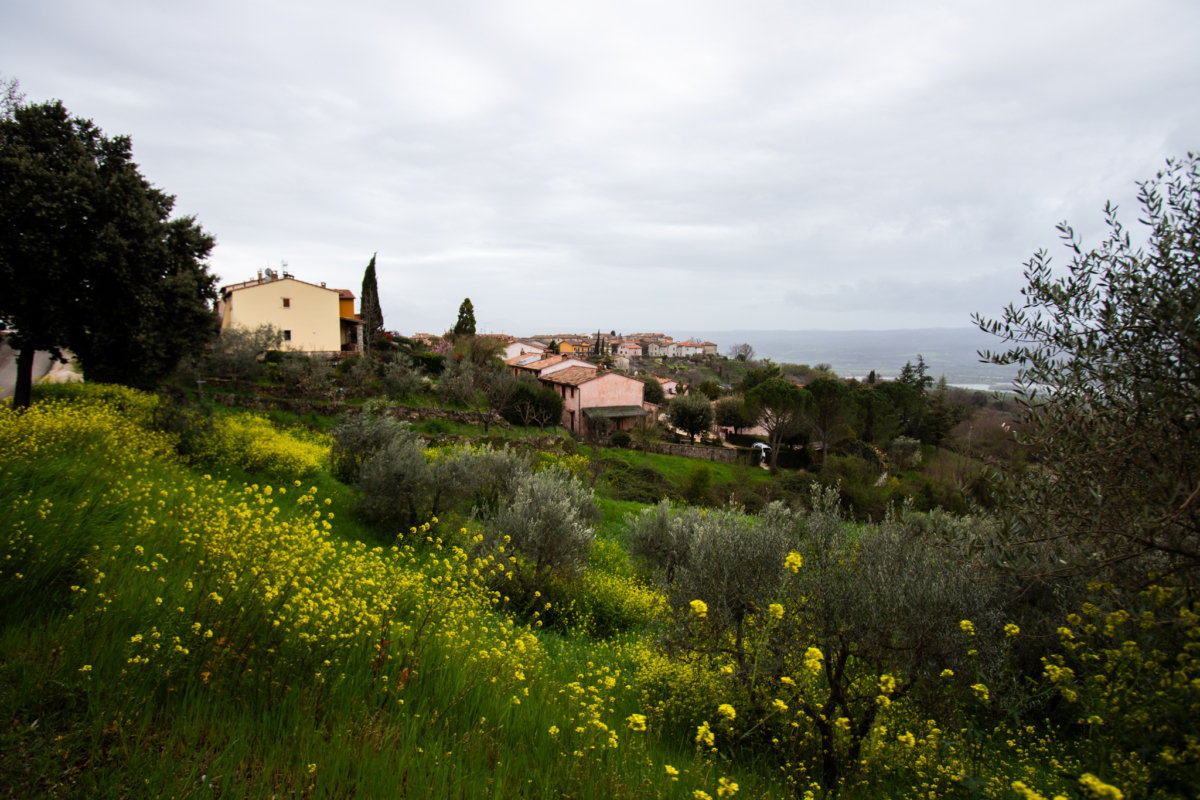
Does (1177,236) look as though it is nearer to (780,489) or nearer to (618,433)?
(780,489)

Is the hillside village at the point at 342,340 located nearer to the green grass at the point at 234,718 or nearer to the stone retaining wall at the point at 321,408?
the stone retaining wall at the point at 321,408

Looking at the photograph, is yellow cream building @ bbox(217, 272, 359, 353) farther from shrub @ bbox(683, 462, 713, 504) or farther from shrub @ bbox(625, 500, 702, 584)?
shrub @ bbox(625, 500, 702, 584)

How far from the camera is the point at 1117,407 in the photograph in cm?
309

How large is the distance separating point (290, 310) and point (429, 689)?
42.0 metres

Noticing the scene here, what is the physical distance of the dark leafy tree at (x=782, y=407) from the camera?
128 feet

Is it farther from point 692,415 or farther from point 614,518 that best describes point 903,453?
point 614,518

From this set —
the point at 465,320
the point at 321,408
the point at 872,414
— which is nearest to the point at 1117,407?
the point at 321,408

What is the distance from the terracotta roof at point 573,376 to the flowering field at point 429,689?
40.1 metres

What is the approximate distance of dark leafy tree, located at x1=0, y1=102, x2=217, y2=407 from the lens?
10805 millimetres

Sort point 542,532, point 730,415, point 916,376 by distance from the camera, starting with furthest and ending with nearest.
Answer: point 916,376, point 730,415, point 542,532

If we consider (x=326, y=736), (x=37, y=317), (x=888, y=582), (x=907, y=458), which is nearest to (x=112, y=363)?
(x=37, y=317)

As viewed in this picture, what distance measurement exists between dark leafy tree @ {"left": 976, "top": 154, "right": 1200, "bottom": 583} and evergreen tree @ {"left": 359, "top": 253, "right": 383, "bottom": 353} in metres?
44.2

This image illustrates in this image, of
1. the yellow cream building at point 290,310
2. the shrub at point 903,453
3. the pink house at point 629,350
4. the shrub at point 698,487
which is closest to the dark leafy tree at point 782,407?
the shrub at point 903,453

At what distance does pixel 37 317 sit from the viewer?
37.0ft
